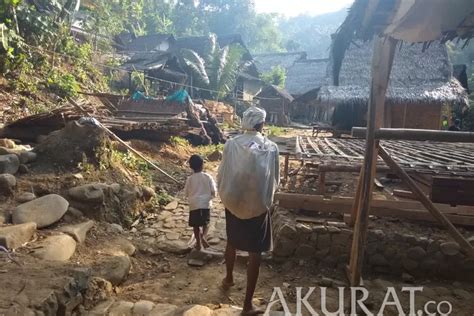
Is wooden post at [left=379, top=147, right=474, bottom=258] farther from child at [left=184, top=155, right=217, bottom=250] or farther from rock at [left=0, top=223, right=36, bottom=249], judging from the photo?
rock at [left=0, top=223, right=36, bottom=249]

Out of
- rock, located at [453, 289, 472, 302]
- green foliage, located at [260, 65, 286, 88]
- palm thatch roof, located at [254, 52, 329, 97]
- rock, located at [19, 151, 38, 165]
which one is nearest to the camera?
rock, located at [453, 289, 472, 302]

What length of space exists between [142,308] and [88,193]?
231 cm

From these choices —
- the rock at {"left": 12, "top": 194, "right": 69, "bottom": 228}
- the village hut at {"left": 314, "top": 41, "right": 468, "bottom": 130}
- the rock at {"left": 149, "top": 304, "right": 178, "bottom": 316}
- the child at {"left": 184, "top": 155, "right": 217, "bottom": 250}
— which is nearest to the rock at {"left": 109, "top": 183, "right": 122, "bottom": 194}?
the rock at {"left": 12, "top": 194, "right": 69, "bottom": 228}

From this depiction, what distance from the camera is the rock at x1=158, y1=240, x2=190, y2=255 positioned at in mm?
4328

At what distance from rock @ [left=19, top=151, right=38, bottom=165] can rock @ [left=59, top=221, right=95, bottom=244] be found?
5.30 feet

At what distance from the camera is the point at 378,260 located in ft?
12.6

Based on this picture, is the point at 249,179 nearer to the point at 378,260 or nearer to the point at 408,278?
the point at 378,260

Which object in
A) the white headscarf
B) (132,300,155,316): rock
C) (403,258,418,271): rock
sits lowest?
(403,258,418,271): rock

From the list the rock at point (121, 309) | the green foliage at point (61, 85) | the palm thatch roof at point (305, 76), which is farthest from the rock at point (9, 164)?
the palm thatch roof at point (305, 76)

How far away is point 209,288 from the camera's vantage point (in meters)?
3.35

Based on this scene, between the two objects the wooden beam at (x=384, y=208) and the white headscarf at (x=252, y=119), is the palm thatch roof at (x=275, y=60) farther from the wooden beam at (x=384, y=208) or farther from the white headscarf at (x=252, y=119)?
the white headscarf at (x=252, y=119)

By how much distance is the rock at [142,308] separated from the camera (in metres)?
2.60

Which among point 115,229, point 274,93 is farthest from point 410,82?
point 274,93

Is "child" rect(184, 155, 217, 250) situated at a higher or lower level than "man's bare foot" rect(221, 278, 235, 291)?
higher
